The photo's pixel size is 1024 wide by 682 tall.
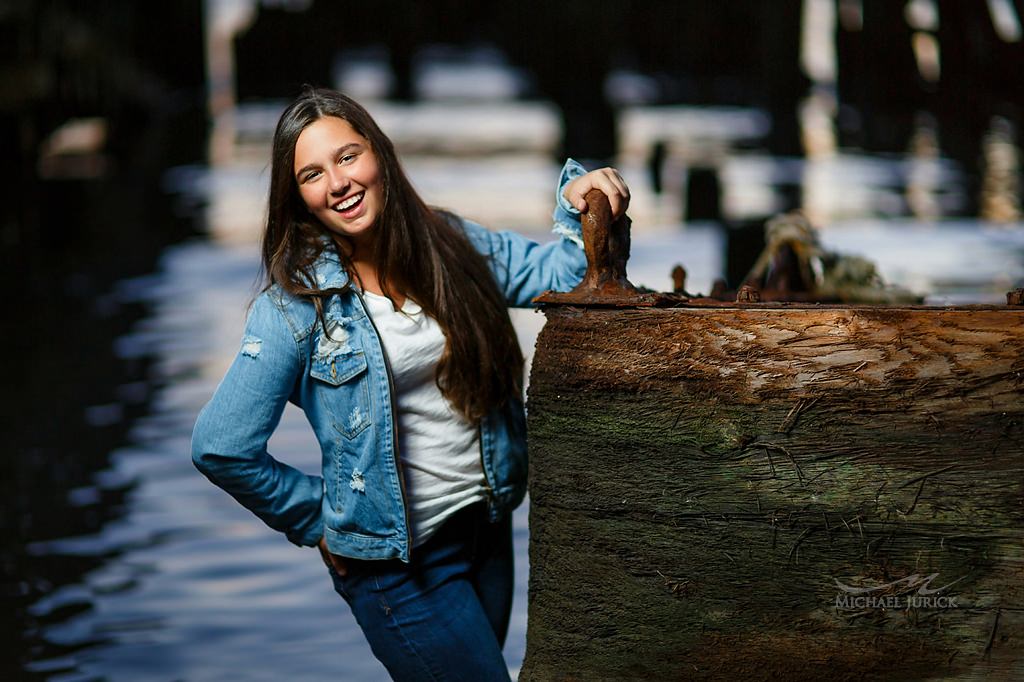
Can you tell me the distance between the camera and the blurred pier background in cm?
511

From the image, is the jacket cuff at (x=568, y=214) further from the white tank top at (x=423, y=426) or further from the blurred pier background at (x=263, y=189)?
the blurred pier background at (x=263, y=189)

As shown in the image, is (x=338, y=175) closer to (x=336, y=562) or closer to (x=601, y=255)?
(x=601, y=255)

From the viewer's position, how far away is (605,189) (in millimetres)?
2582

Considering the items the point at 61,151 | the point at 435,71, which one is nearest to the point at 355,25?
the point at 435,71

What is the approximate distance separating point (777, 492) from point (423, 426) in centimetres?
73

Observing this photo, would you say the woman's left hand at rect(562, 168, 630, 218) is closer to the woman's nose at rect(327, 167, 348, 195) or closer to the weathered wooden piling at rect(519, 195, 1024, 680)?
the weathered wooden piling at rect(519, 195, 1024, 680)

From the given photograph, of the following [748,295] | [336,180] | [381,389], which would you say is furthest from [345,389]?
[748,295]

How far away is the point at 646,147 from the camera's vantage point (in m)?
22.2

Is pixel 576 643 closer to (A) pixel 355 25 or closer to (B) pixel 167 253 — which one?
(B) pixel 167 253

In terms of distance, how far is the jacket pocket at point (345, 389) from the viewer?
8.70 feet

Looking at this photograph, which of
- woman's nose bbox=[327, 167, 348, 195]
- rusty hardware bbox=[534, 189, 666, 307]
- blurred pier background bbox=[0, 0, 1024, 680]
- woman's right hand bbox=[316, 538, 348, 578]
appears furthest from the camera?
blurred pier background bbox=[0, 0, 1024, 680]

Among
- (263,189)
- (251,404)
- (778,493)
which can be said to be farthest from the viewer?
(263,189)

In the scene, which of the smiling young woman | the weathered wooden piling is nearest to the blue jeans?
the smiling young woman

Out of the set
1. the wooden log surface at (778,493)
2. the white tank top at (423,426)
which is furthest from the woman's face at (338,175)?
the wooden log surface at (778,493)
